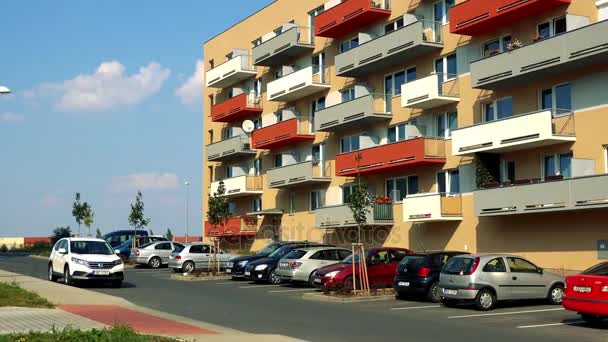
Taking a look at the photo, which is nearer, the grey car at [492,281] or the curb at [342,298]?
the grey car at [492,281]

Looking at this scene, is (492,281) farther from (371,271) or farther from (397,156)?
(397,156)

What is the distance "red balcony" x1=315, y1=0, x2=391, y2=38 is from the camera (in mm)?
39219

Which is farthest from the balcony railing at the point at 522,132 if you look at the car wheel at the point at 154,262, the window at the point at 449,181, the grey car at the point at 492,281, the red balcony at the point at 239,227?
the red balcony at the point at 239,227

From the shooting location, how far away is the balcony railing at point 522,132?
27.9 m

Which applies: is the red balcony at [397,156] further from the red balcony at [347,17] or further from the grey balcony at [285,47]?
the grey balcony at [285,47]

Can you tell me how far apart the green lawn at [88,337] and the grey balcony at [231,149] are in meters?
41.0

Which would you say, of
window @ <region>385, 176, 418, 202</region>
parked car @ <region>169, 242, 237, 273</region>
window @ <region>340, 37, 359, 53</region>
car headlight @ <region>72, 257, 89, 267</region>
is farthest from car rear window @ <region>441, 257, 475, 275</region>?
window @ <region>340, 37, 359, 53</region>

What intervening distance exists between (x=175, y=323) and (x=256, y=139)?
3389 cm

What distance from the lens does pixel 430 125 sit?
118 feet

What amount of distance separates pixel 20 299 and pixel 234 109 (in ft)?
116

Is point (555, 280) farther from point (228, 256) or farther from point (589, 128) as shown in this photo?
point (228, 256)

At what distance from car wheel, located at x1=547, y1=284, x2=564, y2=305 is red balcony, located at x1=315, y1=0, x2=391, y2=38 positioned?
20534 mm

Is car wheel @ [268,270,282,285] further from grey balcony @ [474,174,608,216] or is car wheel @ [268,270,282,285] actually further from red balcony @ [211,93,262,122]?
red balcony @ [211,93,262,122]

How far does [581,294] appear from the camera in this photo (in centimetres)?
1642
